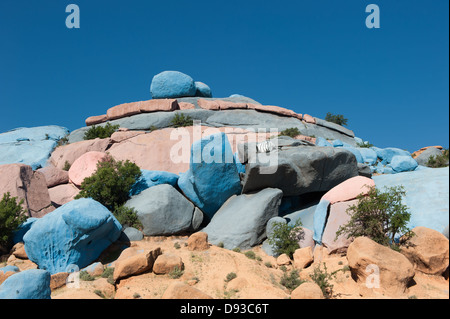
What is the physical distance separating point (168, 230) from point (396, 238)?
8.11 meters

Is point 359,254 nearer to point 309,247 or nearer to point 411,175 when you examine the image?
point 309,247

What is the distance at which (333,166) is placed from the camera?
14.4m

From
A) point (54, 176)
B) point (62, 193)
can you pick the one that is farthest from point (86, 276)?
point (54, 176)

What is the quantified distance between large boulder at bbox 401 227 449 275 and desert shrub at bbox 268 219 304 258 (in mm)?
3590

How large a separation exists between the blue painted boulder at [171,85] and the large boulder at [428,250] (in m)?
26.4

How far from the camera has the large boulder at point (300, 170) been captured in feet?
45.9

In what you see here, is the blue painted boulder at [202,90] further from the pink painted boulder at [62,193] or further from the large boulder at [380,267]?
the large boulder at [380,267]

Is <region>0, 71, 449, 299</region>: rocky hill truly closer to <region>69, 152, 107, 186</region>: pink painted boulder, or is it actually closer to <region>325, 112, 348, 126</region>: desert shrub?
<region>69, 152, 107, 186</region>: pink painted boulder

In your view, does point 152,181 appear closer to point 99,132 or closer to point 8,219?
point 8,219

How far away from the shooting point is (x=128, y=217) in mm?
13562

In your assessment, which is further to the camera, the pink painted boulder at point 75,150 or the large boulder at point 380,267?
the pink painted boulder at point 75,150

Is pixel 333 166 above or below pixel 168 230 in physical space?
above

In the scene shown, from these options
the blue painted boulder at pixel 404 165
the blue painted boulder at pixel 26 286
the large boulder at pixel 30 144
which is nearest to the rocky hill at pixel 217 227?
the blue painted boulder at pixel 26 286
